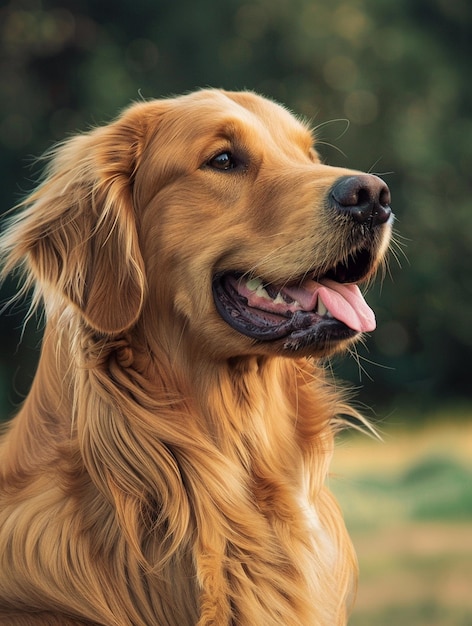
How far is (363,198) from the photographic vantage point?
11.1 ft

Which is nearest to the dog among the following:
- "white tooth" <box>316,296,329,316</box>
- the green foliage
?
"white tooth" <box>316,296,329,316</box>

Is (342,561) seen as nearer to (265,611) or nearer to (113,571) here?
(265,611)

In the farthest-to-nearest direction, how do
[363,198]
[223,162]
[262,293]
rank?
[223,162], [262,293], [363,198]

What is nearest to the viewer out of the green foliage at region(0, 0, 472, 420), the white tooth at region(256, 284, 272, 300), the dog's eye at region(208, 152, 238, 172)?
the white tooth at region(256, 284, 272, 300)

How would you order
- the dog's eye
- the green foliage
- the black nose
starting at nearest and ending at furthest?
the black nose
the dog's eye
the green foliage

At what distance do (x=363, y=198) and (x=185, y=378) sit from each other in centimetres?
91

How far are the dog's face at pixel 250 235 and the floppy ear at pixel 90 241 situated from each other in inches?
3.9

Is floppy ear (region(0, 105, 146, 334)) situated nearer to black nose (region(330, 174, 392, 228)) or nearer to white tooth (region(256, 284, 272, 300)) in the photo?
white tooth (region(256, 284, 272, 300))

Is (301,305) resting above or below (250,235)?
below

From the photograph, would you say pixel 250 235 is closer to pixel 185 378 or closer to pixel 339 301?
pixel 339 301

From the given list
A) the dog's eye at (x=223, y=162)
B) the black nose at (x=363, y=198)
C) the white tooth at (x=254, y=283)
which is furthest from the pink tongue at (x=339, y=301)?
the dog's eye at (x=223, y=162)

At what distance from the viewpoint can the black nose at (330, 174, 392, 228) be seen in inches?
131

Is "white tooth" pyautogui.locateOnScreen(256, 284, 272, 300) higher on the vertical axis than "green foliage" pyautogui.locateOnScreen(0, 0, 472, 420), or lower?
higher

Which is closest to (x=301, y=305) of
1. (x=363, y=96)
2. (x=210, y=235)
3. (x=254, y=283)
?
(x=254, y=283)
